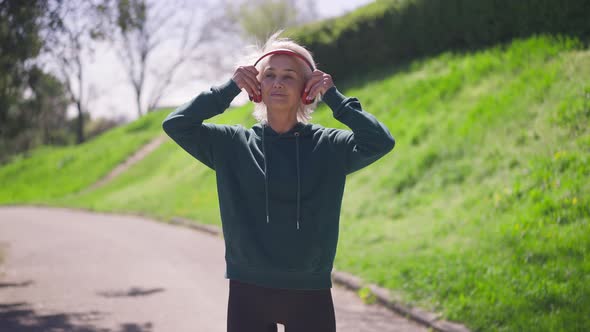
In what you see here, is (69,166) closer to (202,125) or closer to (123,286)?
(123,286)

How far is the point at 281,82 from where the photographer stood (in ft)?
9.18

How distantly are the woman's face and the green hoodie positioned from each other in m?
0.14

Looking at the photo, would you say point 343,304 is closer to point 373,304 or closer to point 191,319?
point 373,304

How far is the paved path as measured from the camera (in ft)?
19.6

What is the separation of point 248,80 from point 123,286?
5628 millimetres

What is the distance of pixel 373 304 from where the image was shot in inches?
265

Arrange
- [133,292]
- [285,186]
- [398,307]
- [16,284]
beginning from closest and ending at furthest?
[285,186] < [398,307] < [133,292] < [16,284]

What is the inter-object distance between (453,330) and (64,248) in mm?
8047

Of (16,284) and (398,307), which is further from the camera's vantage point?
(16,284)

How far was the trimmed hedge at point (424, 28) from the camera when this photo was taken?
11008 mm

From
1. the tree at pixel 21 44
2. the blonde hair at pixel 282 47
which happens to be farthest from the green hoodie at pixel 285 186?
the tree at pixel 21 44

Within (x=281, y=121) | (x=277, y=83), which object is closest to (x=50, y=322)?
(x=281, y=121)

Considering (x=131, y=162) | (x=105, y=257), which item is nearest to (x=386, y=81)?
(x=105, y=257)

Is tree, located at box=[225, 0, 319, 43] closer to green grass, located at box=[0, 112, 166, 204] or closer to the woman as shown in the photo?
green grass, located at box=[0, 112, 166, 204]
